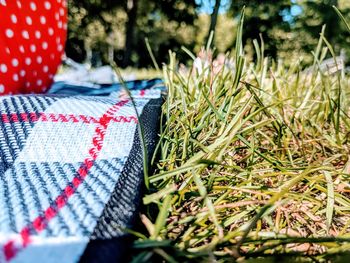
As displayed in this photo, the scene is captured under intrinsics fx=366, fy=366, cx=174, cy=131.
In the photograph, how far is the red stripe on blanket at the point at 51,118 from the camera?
1.63 ft

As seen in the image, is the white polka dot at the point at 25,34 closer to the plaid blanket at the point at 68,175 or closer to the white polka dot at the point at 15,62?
the white polka dot at the point at 15,62

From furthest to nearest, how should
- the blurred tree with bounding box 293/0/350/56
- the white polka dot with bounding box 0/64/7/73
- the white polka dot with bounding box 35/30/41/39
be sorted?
the blurred tree with bounding box 293/0/350/56
the white polka dot with bounding box 35/30/41/39
the white polka dot with bounding box 0/64/7/73

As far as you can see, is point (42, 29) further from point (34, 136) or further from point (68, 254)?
point (68, 254)

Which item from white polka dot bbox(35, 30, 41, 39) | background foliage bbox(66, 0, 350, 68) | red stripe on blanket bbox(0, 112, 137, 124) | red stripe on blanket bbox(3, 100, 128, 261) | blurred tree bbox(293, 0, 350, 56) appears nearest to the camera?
red stripe on blanket bbox(3, 100, 128, 261)

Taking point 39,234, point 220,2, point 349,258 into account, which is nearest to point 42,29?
point 220,2

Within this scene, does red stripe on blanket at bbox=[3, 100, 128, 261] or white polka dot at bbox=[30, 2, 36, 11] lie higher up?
white polka dot at bbox=[30, 2, 36, 11]

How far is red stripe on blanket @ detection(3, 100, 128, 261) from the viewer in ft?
0.92

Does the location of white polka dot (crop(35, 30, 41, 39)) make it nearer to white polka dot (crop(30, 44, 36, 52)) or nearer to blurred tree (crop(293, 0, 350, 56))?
white polka dot (crop(30, 44, 36, 52))

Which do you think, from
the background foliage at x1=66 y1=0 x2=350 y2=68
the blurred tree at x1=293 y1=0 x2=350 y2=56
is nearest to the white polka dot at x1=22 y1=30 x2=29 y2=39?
the background foliage at x1=66 y1=0 x2=350 y2=68

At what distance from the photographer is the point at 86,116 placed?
0.52 meters

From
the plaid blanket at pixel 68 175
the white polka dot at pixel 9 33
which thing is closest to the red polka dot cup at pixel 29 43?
the white polka dot at pixel 9 33

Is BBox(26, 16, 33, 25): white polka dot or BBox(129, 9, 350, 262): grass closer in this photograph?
BBox(129, 9, 350, 262): grass

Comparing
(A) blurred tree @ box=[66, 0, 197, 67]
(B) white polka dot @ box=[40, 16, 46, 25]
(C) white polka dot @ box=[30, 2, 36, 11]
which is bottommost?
(A) blurred tree @ box=[66, 0, 197, 67]

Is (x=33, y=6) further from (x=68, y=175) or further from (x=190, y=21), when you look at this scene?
(x=190, y=21)
